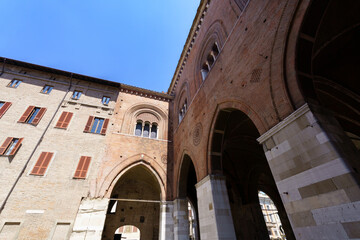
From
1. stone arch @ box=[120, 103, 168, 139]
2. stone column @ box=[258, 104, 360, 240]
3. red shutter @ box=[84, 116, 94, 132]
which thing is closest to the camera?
stone column @ box=[258, 104, 360, 240]

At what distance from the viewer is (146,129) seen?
42.9 feet

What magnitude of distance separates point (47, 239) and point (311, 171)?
10.3 meters

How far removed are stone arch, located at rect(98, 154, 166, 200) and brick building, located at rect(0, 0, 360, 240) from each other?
0.22 ft

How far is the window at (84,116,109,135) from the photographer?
11.1m

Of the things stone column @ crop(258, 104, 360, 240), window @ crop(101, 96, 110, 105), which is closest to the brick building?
stone column @ crop(258, 104, 360, 240)

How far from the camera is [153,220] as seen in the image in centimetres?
1291

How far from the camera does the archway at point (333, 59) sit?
3.68 metres

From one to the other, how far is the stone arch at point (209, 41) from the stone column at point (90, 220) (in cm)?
845

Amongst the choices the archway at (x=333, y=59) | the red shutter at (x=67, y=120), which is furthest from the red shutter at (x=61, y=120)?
the archway at (x=333, y=59)

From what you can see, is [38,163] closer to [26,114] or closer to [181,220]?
[26,114]

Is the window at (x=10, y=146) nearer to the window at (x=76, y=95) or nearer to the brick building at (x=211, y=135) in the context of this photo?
the brick building at (x=211, y=135)

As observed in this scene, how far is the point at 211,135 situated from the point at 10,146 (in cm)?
1079

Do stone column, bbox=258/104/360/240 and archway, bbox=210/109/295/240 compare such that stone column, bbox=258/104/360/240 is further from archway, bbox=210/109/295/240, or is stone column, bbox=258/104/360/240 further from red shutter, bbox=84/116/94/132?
red shutter, bbox=84/116/94/132

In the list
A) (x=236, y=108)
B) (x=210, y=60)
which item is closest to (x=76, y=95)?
(x=210, y=60)
